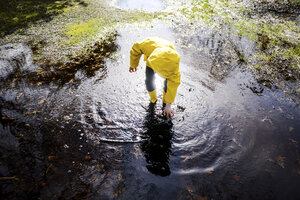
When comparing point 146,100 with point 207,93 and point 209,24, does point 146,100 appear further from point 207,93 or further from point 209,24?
point 209,24

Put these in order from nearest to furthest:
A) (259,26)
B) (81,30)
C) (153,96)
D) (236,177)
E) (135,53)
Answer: (236,177) < (135,53) < (153,96) < (259,26) < (81,30)

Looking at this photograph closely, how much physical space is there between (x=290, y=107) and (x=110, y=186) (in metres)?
3.90

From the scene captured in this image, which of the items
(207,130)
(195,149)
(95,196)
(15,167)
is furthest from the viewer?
(207,130)

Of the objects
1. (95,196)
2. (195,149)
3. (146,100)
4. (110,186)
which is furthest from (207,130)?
(95,196)

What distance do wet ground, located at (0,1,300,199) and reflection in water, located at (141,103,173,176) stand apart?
0.06 feet

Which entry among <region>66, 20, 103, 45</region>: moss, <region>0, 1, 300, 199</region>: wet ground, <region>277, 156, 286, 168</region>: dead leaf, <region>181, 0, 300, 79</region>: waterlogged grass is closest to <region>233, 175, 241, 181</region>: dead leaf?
<region>0, 1, 300, 199</region>: wet ground

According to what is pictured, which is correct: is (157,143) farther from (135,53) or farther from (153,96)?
(135,53)

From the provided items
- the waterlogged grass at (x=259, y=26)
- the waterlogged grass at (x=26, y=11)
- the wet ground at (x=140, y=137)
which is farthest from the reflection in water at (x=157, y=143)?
the waterlogged grass at (x=26, y=11)

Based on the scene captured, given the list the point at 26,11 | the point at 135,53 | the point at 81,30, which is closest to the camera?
the point at 135,53

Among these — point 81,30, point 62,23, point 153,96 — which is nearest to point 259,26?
point 153,96

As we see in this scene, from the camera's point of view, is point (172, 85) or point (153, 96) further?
point (153, 96)

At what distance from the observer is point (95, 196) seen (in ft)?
7.02

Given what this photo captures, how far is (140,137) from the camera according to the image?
285cm

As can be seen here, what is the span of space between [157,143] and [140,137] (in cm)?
33
